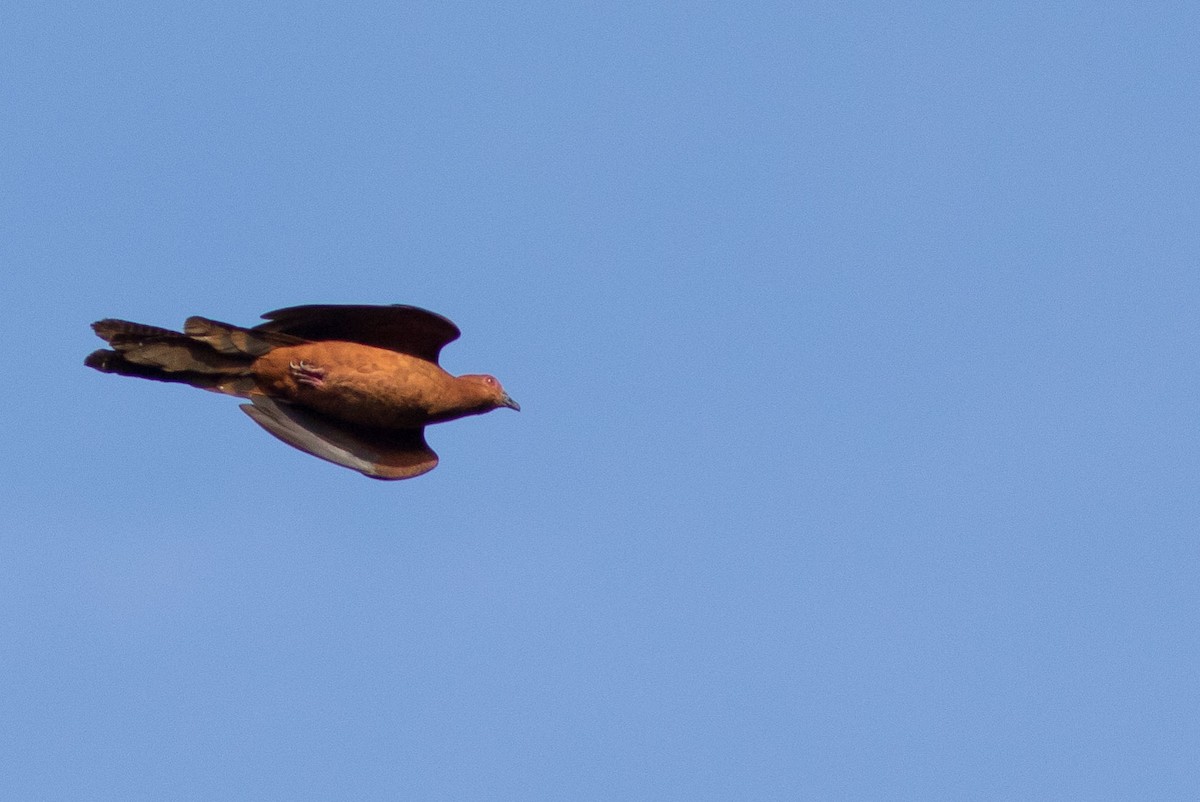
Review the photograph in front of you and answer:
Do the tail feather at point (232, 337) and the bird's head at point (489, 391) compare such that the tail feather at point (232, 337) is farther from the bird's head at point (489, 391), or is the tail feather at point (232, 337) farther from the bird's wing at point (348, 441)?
the bird's head at point (489, 391)

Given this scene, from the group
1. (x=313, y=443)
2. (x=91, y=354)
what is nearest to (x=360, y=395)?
(x=313, y=443)

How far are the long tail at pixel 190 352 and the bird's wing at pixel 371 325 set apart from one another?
0.17 metres

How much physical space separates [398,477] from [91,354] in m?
2.85

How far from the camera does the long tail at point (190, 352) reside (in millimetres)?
17797

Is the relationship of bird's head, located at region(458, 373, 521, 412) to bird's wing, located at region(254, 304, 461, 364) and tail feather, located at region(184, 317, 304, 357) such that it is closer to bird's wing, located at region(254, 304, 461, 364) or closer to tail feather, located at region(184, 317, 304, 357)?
bird's wing, located at region(254, 304, 461, 364)

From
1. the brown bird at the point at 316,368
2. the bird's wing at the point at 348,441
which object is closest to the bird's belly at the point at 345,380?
the brown bird at the point at 316,368

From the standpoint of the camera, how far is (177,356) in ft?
59.1

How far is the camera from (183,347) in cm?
1800

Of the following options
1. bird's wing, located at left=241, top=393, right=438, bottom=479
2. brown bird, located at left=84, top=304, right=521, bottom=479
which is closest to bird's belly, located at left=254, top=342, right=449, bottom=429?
brown bird, located at left=84, top=304, right=521, bottom=479

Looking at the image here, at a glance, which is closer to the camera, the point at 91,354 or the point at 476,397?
the point at 91,354

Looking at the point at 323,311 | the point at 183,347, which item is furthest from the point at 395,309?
the point at 183,347

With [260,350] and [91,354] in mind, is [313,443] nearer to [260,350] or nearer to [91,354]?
[260,350]

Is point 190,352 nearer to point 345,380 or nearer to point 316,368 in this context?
point 316,368

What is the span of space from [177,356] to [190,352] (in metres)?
0.12
